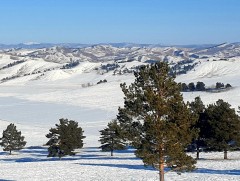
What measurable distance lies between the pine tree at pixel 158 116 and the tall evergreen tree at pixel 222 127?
23780 millimetres

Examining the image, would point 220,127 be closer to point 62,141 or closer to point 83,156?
point 62,141

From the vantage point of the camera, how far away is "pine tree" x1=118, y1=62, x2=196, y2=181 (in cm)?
2578

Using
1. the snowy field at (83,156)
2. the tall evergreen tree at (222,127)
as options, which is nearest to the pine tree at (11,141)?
the snowy field at (83,156)

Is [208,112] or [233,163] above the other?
→ [208,112]

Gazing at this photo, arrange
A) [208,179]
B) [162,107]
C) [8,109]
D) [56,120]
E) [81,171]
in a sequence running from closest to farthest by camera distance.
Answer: [162,107], [208,179], [81,171], [56,120], [8,109]

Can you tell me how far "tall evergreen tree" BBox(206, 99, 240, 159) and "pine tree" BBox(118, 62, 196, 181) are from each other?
→ 78.0 feet

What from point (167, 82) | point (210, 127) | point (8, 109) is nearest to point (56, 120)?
point (8, 109)

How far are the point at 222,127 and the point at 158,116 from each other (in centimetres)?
2566

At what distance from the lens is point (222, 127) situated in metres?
50.1

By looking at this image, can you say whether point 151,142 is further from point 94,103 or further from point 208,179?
point 94,103

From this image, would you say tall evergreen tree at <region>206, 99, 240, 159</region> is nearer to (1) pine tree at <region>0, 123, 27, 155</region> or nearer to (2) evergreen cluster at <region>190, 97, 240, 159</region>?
(2) evergreen cluster at <region>190, 97, 240, 159</region>

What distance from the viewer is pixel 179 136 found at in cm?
2648

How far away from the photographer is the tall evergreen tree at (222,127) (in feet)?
164

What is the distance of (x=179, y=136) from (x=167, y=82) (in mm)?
3188
